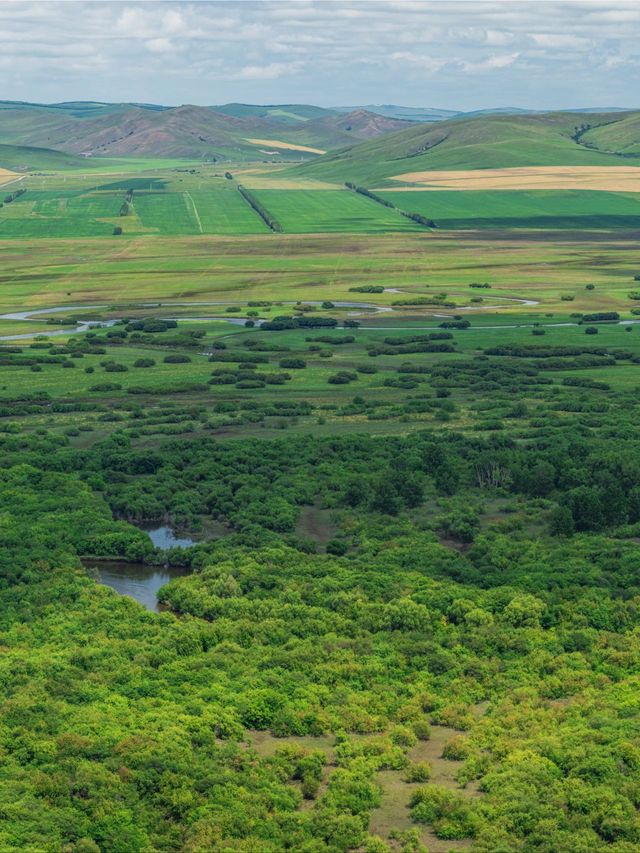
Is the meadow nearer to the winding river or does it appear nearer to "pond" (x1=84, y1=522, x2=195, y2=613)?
"pond" (x1=84, y1=522, x2=195, y2=613)

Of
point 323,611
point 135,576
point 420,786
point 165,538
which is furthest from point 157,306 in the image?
point 420,786

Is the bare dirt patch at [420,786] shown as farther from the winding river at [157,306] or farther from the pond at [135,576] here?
the winding river at [157,306]

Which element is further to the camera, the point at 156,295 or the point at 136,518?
the point at 156,295

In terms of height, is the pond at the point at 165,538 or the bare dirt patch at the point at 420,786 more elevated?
the bare dirt patch at the point at 420,786

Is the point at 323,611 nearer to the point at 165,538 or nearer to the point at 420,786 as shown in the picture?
the point at 420,786

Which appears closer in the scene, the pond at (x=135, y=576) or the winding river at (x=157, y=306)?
the pond at (x=135, y=576)

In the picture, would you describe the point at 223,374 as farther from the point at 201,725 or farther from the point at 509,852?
the point at 509,852

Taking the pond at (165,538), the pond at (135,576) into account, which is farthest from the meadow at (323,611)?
the pond at (165,538)

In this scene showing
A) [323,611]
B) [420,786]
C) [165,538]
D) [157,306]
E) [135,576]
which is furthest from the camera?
[157,306]

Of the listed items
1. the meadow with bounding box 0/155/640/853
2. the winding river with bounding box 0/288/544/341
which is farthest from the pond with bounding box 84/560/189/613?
the winding river with bounding box 0/288/544/341

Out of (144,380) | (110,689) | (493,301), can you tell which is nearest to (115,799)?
(110,689)

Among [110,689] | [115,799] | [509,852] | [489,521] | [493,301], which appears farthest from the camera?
[493,301]
